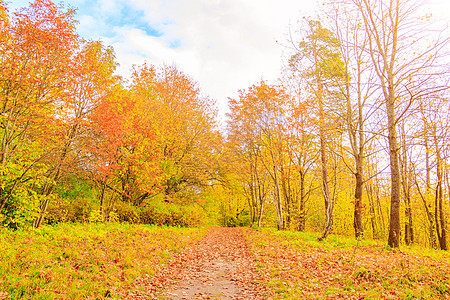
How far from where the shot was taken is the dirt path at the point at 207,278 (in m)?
6.34

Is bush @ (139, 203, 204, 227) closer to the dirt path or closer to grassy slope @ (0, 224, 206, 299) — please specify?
grassy slope @ (0, 224, 206, 299)

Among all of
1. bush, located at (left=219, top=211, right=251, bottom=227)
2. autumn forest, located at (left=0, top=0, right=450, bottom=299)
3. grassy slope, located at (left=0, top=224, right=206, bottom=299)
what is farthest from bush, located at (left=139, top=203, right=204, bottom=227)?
bush, located at (left=219, top=211, right=251, bottom=227)

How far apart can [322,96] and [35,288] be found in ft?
46.3

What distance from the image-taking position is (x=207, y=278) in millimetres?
7805

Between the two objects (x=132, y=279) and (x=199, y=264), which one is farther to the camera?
(x=199, y=264)

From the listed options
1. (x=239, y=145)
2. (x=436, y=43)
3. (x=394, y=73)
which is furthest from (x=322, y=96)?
(x=239, y=145)

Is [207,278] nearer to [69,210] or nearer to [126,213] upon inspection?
[69,210]

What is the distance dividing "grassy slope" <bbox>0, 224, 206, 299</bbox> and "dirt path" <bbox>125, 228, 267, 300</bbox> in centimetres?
67

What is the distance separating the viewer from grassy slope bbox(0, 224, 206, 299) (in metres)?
5.36

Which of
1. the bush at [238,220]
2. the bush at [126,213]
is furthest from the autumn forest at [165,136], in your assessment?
the bush at [238,220]

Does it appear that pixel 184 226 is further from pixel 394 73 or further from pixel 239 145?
pixel 394 73

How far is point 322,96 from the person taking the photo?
1402cm

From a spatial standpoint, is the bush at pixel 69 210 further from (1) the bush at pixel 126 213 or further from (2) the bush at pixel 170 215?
(2) the bush at pixel 170 215

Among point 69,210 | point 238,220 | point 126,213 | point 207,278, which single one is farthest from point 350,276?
point 238,220
